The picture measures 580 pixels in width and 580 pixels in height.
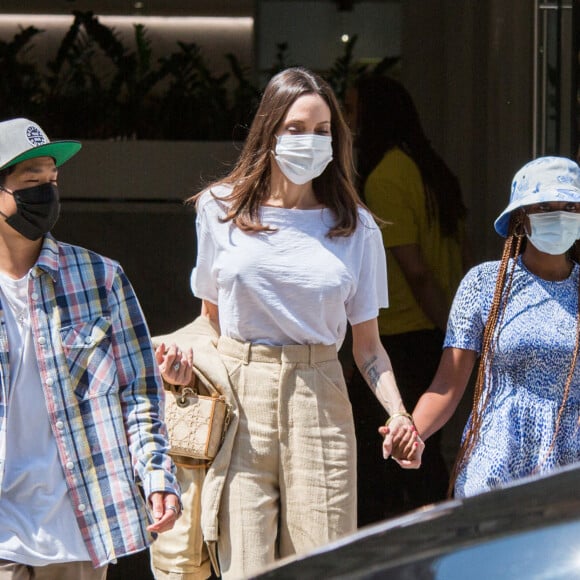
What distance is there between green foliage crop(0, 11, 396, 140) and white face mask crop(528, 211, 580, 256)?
10.2 feet

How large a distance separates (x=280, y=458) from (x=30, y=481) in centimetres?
86

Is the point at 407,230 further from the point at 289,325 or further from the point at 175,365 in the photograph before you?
the point at 175,365

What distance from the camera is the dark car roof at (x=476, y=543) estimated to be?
2277mm

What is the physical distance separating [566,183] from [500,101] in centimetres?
250

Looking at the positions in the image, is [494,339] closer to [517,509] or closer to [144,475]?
[144,475]

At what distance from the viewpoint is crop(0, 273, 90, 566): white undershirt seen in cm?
353

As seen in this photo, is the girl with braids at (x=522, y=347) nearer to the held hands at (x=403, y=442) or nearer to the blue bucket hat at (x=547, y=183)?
the blue bucket hat at (x=547, y=183)

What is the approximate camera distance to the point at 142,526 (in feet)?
12.0

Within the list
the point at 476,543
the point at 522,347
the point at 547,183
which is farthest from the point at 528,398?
the point at 476,543

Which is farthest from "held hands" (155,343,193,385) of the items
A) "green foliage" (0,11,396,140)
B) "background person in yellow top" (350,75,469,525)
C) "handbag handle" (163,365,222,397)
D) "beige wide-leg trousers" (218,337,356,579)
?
"green foliage" (0,11,396,140)

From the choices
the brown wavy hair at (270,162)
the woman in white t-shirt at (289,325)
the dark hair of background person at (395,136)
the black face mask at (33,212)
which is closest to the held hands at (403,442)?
the woman in white t-shirt at (289,325)

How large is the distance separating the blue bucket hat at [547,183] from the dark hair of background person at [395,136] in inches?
69.1

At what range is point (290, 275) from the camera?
4094 millimetres

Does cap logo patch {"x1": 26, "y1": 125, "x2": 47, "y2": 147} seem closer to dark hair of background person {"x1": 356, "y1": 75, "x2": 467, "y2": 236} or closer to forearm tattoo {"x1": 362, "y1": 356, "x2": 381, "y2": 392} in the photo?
forearm tattoo {"x1": 362, "y1": 356, "x2": 381, "y2": 392}
